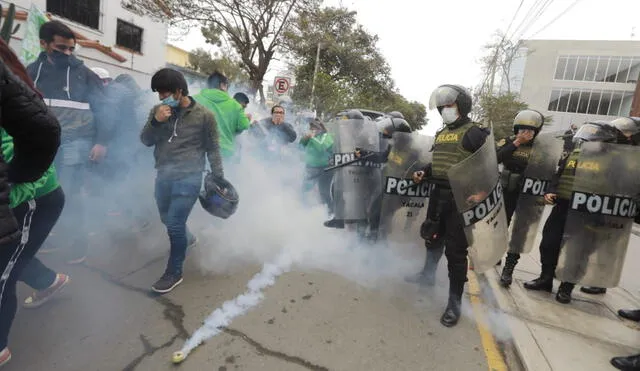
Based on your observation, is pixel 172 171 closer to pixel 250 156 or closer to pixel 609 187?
pixel 250 156

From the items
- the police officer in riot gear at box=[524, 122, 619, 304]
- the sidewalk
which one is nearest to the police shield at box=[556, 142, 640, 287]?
the police officer in riot gear at box=[524, 122, 619, 304]

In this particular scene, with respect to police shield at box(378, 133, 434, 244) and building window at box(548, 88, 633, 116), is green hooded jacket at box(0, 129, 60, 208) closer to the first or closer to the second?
police shield at box(378, 133, 434, 244)

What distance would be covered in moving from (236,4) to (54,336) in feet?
50.3

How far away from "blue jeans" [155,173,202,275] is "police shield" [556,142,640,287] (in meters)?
3.38

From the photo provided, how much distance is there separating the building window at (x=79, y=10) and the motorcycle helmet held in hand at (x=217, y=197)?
1465 cm

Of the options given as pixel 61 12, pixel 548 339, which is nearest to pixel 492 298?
pixel 548 339

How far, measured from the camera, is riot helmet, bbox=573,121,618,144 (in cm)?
355

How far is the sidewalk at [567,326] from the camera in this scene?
2.64 meters

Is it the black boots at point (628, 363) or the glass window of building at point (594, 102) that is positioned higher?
the glass window of building at point (594, 102)

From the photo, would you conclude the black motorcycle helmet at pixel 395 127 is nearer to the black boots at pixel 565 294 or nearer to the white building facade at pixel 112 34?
the black boots at pixel 565 294

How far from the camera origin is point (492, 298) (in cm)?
363

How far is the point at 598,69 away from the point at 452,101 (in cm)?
4116

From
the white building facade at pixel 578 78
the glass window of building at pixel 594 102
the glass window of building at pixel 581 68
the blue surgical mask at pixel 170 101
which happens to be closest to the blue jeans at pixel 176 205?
the blue surgical mask at pixel 170 101

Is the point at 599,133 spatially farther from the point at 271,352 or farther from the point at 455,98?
the point at 271,352
